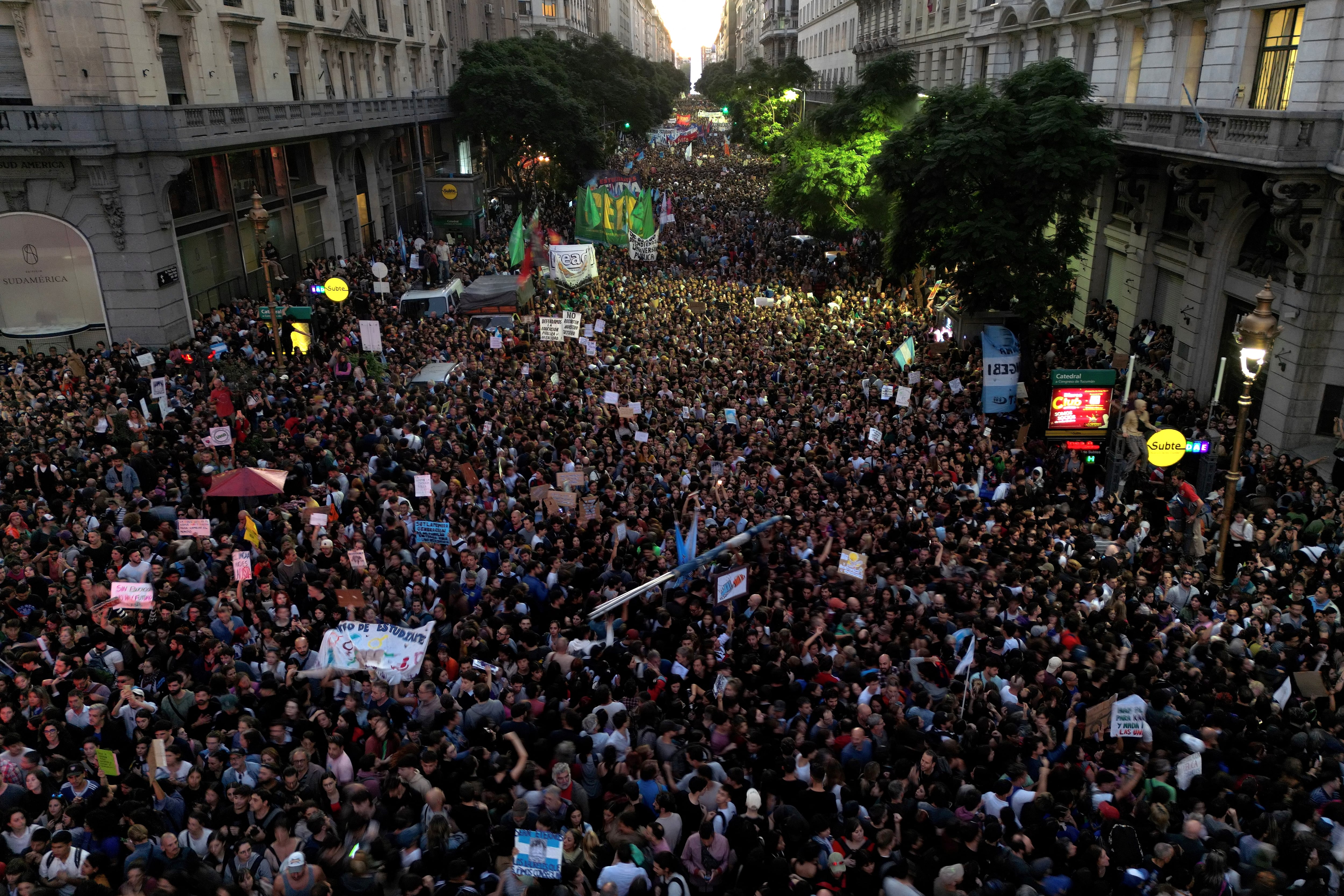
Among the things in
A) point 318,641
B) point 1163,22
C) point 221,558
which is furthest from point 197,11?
point 1163,22

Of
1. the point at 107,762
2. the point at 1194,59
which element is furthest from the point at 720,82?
the point at 107,762

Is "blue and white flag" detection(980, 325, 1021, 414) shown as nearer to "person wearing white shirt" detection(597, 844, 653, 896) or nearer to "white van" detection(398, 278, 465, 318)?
"person wearing white shirt" detection(597, 844, 653, 896)

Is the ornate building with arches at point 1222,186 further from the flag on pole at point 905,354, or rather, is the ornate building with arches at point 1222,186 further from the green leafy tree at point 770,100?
the green leafy tree at point 770,100

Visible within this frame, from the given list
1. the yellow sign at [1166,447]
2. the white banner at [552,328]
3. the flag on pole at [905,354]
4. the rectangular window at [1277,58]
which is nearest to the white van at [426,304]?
the white banner at [552,328]

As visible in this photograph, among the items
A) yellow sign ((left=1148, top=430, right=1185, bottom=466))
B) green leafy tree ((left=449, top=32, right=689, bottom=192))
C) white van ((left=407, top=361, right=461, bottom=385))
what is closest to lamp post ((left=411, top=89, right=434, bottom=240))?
green leafy tree ((left=449, top=32, right=689, bottom=192))

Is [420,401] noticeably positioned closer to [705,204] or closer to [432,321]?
[432,321]

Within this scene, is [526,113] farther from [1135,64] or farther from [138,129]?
[1135,64]
